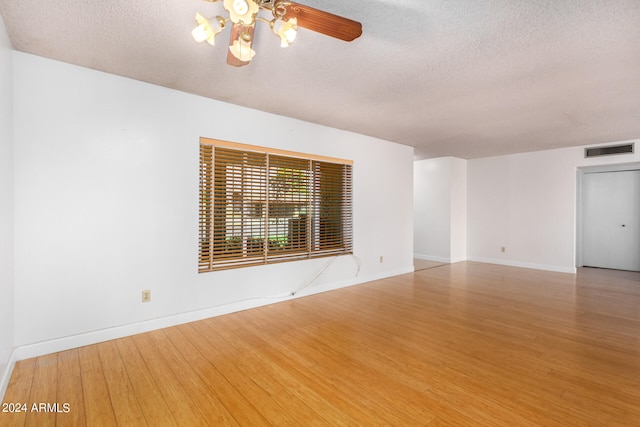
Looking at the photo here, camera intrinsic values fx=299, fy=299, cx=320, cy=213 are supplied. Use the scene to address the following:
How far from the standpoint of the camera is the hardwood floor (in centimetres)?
174

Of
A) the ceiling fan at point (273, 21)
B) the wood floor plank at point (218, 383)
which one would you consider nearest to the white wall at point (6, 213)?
the wood floor plank at point (218, 383)

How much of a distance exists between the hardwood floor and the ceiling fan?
212 cm

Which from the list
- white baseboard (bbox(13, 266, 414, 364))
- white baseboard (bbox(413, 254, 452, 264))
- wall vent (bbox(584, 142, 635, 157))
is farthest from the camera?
white baseboard (bbox(413, 254, 452, 264))

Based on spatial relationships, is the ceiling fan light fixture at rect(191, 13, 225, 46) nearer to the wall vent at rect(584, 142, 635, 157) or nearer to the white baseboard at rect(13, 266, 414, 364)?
the white baseboard at rect(13, 266, 414, 364)

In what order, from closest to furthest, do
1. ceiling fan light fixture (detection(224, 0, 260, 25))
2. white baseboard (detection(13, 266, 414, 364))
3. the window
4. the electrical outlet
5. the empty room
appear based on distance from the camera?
1. ceiling fan light fixture (detection(224, 0, 260, 25))
2. the empty room
3. white baseboard (detection(13, 266, 414, 364))
4. the electrical outlet
5. the window

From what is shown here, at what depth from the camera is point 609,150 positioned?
5.32 meters

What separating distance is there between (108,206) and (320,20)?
8.05ft

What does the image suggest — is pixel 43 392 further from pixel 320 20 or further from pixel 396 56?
pixel 396 56

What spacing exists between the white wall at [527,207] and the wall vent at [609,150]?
3.1 inches

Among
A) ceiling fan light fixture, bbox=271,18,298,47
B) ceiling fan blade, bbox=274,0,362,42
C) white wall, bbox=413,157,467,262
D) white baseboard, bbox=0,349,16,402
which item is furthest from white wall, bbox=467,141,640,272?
white baseboard, bbox=0,349,16,402

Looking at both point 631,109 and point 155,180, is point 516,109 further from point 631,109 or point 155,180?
point 155,180

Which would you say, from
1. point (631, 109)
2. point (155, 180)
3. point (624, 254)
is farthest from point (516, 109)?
point (624, 254)

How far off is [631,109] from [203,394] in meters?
5.40

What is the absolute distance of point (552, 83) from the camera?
2.84 m
